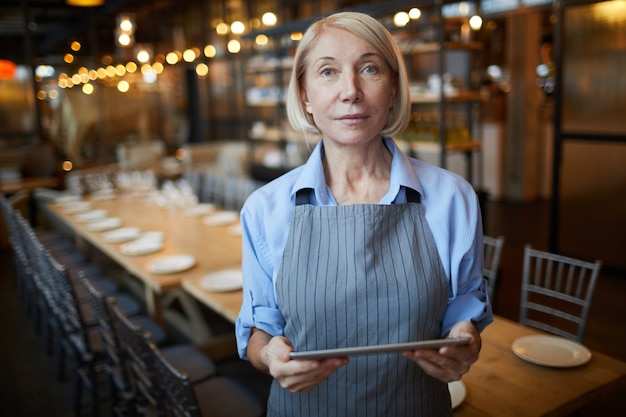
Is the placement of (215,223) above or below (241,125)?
below

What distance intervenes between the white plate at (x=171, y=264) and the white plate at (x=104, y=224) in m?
1.36

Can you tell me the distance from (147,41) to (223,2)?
4397 millimetres

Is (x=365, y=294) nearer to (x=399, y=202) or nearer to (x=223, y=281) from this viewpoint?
(x=399, y=202)

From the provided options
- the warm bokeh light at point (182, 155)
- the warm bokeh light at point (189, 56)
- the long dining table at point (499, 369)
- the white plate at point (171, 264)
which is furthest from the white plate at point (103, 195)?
the warm bokeh light at point (182, 155)

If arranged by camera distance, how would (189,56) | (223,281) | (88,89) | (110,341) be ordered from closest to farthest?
(110,341) < (223,281) < (189,56) < (88,89)

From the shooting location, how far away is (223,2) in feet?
37.7

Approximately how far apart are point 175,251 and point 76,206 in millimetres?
2538

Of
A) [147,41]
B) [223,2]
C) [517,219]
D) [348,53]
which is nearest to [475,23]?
[517,219]

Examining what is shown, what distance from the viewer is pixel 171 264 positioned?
3.76 metres

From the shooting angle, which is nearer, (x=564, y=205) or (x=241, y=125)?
(x=564, y=205)

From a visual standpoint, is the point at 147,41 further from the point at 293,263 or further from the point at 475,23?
the point at 293,263

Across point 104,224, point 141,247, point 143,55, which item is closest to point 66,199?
point 104,224

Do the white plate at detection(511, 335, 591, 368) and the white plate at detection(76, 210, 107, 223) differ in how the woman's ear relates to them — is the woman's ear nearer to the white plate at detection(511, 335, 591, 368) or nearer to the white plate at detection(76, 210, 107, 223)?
the white plate at detection(511, 335, 591, 368)

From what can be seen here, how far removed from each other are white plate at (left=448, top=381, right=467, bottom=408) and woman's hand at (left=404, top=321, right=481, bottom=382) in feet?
2.24
